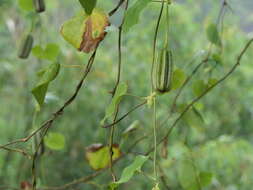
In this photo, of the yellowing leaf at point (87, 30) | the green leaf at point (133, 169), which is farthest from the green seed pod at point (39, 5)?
the green leaf at point (133, 169)

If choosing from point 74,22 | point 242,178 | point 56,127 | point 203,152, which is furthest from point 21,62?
point 74,22

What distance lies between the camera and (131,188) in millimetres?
2268

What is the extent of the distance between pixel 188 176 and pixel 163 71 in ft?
0.67

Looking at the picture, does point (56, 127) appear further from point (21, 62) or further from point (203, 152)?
point (203, 152)

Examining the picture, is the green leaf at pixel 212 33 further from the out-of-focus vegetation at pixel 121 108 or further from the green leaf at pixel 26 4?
the out-of-focus vegetation at pixel 121 108

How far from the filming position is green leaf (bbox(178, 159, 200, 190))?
1.98ft

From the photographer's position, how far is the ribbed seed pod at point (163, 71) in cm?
45

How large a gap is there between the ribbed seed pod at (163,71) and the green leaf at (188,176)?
7.3 inches


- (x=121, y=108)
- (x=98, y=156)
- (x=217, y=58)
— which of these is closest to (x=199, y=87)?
(x=217, y=58)

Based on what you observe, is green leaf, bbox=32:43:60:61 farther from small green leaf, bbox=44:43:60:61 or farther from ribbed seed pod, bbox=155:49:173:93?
ribbed seed pod, bbox=155:49:173:93

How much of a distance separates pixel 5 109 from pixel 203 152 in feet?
2.99

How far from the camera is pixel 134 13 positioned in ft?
1.34

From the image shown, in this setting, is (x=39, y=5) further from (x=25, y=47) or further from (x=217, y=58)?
(x=217, y=58)

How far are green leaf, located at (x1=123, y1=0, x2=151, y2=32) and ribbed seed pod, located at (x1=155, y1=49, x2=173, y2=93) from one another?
55 mm
